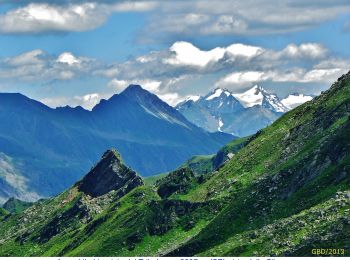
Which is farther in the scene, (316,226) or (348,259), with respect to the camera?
(316,226)

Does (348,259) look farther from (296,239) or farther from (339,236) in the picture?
(296,239)

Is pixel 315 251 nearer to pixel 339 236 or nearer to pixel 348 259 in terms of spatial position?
pixel 339 236

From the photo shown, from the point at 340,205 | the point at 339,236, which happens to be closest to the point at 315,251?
the point at 339,236

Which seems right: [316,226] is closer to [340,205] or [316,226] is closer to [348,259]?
[340,205]

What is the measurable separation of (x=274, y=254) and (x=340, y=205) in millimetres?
22387

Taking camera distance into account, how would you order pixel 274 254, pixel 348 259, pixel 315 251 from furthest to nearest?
pixel 274 254 → pixel 315 251 → pixel 348 259

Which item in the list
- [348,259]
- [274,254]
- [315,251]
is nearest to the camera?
[348,259]

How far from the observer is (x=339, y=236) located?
178500 mm

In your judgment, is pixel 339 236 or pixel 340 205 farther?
pixel 340 205

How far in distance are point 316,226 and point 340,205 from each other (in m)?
9.85

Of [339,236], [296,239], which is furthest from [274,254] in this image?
[339,236]

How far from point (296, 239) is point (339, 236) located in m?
17.1

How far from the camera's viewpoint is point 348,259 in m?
149

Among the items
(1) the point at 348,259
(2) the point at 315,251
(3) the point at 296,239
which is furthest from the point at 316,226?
(1) the point at 348,259
